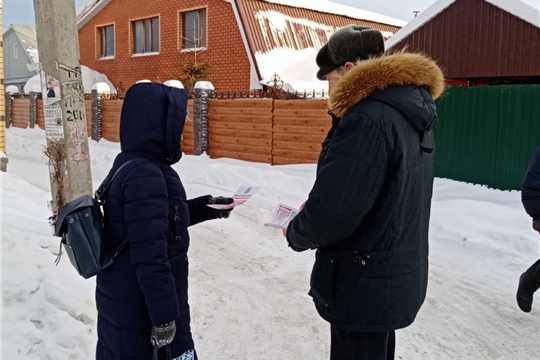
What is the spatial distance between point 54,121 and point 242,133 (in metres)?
7.75

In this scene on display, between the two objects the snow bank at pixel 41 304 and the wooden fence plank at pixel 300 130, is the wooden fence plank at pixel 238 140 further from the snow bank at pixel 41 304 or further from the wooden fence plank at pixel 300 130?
the snow bank at pixel 41 304

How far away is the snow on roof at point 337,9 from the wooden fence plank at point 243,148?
643 cm

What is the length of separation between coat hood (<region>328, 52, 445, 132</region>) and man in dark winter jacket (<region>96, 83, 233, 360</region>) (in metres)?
0.77

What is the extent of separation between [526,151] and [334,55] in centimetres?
733

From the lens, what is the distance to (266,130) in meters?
11.8

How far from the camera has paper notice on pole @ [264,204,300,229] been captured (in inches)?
96.9

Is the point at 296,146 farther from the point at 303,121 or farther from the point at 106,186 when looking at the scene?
the point at 106,186

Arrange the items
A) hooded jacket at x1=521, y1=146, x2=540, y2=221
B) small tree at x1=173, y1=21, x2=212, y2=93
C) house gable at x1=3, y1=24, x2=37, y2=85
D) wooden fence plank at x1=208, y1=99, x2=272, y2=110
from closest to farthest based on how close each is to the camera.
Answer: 1. hooded jacket at x1=521, y1=146, x2=540, y2=221
2. wooden fence plank at x1=208, y1=99, x2=272, y2=110
3. small tree at x1=173, y1=21, x2=212, y2=93
4. house gable at x1=3, y1=24, x2=37, y2=85

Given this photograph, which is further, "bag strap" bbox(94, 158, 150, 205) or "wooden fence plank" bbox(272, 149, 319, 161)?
"wooden fence plank" bbox(272, 149, 319, 161)

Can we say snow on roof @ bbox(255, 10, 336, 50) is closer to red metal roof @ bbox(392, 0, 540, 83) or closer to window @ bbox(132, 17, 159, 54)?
window @ bbox(132, 17, 159, 54)

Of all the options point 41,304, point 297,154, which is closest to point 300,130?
point 297,154

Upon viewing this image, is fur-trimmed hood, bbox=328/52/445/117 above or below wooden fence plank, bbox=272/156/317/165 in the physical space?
above

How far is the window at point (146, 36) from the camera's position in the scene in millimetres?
19891

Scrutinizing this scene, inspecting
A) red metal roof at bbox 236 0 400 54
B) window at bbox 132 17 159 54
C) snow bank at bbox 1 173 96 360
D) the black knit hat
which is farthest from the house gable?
the black knit hat
